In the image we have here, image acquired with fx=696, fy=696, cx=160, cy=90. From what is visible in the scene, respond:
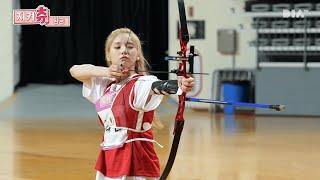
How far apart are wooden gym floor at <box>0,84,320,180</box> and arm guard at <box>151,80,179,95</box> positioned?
2073mm

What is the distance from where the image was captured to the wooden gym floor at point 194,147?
468cm

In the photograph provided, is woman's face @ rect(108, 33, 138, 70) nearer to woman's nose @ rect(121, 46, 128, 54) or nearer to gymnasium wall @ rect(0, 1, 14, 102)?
woman's nose @ rect(121, 46, 128, 54)

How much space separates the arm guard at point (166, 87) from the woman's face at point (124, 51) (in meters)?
0.14

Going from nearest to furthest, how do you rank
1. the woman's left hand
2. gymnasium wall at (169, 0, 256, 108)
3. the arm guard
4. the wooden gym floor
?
the woman's left hand → the arm guard → the wooden gym floor → gymnasium wall at (169, 0, 256, 108)

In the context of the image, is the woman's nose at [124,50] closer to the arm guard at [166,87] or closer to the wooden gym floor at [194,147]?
the arm guard at [166,87]

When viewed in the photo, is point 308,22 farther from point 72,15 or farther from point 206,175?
point 72,15

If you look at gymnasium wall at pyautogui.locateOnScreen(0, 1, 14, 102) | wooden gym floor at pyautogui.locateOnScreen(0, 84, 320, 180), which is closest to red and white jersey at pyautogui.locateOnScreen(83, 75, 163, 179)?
wooden gym floor at pyautogui.locateOnScreen(0, 84, 320, 180)

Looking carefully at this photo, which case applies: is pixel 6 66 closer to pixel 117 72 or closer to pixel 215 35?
pixel 215 35

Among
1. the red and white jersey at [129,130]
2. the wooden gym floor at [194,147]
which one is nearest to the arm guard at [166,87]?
the red and white jersey at [129,130]

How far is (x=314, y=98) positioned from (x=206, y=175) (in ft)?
13.9

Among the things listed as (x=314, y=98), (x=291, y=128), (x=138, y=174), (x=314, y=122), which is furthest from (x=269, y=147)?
(x=138, y=174)

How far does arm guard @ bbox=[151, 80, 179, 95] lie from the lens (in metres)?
2.33

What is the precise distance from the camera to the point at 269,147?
5918 mm

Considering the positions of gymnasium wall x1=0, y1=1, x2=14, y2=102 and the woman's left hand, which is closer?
the woman's left hand
